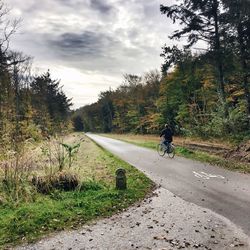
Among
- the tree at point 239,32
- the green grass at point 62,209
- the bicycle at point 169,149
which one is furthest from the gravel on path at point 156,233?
the tree at point 239,32

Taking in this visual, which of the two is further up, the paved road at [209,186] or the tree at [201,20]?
the tree at [201,20]

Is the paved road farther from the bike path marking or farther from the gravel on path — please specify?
the gravel on path

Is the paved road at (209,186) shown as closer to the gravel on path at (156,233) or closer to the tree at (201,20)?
the gravel on path at (156,233)

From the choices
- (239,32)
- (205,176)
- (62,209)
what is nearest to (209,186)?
(205,176)

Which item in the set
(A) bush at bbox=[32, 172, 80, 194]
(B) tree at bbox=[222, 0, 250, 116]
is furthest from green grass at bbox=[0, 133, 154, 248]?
(B) tree at bbox=[222, 0, 250, 116]

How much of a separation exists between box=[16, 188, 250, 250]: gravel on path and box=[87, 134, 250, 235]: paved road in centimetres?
54

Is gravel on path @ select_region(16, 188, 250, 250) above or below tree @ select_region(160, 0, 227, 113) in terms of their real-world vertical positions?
below

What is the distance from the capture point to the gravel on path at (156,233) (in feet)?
24.1

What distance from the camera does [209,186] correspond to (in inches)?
512

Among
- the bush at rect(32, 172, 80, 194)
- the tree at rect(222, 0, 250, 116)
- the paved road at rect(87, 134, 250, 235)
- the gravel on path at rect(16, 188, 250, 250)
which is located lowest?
the gravel on path at rect(16, 188, 250, 250)

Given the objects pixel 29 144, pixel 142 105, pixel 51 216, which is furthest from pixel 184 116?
pixel 51 216

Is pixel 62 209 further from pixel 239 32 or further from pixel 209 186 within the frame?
pixel 239 32

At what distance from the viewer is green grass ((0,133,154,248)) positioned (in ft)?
27.3

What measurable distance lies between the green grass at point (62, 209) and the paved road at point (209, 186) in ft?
5.07
